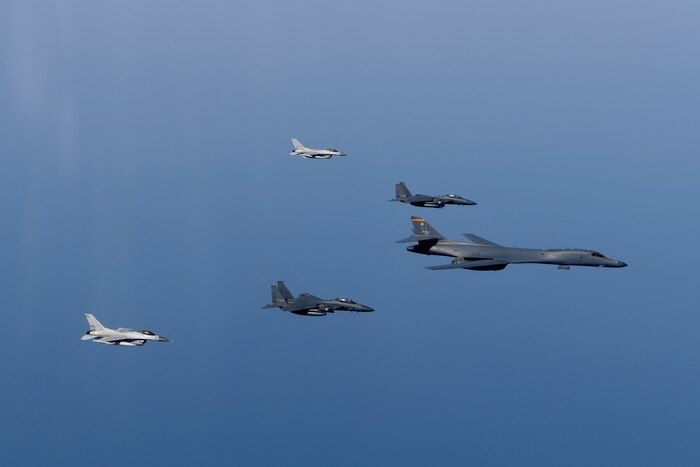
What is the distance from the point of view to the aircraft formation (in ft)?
489

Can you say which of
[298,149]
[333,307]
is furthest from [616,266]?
[298,149]

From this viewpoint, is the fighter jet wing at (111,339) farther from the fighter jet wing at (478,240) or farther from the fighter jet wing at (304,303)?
the fighter jet wing at (478,240)

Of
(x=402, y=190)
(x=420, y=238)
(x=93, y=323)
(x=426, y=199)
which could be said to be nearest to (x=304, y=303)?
(x=420, y=238)

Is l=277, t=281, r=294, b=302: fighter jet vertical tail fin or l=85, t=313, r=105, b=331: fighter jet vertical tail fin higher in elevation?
l=277, t=281, r=294, b=302: fighter jet vertical tail fin

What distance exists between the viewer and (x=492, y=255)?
5930 inches

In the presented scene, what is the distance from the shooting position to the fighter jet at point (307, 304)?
152 metres

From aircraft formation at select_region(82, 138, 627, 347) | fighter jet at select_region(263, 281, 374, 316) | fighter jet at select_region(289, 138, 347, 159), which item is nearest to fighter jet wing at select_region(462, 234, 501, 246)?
aircraft formation at select_region(82, 138, 627, 347)

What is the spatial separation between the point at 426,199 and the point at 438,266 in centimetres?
2771

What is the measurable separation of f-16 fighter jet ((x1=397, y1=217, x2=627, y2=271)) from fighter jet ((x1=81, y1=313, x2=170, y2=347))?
1505 inches

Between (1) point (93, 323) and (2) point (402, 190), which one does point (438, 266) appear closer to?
(2) point (402, 190)

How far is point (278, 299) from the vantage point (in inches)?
6132

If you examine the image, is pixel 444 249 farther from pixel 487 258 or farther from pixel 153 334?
pixel 153 334

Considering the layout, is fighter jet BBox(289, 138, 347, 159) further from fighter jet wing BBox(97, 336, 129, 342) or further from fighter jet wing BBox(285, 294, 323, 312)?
fighter jet wing BBox(97, 336, 129, 342)

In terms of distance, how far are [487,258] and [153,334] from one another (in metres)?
48.4
